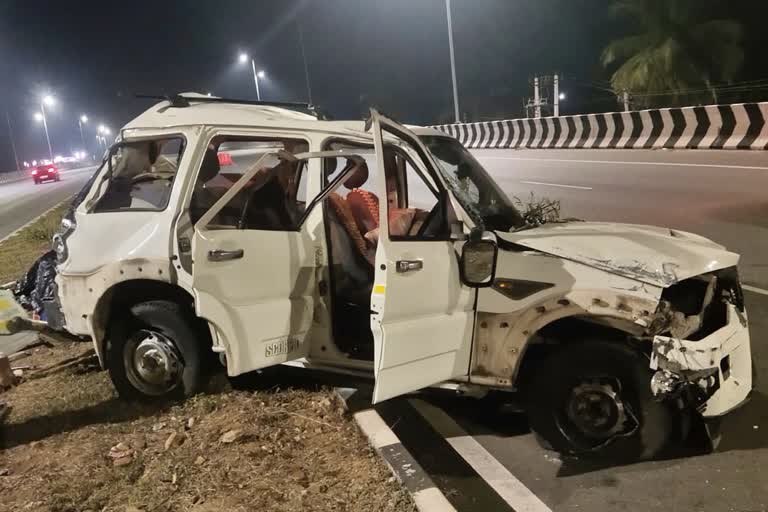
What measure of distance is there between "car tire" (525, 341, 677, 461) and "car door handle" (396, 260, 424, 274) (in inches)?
34.8

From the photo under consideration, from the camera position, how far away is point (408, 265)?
10.9ft

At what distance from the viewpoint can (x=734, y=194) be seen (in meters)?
10.3

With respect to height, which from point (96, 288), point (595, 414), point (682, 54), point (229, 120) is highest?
point (682, 54)

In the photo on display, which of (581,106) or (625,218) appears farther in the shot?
(581,106)

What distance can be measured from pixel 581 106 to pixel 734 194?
2670 cm

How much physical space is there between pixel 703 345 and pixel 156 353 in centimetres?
340

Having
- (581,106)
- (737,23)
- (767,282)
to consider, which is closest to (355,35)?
(581,106)

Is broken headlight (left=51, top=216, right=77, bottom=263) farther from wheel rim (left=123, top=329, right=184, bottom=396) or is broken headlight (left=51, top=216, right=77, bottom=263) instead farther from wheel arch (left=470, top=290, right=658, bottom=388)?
wheel arch (left=470, top=290, right=658, bottom=388)

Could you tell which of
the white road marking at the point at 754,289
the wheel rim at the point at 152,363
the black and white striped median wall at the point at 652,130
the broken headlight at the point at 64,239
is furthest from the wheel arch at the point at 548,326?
the black and white striped median wall at the point at 652,130

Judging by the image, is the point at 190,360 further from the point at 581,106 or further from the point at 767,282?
the point at 581,106

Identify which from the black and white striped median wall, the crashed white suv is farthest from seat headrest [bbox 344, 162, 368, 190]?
the black and white striped median wall

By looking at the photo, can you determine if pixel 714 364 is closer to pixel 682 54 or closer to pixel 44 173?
pixel 682 54

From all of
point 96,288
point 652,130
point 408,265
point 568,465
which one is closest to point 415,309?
point 408,265

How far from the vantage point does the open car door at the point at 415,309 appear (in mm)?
3293
